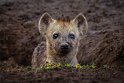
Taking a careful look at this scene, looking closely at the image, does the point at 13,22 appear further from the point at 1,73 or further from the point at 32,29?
the point at 1,73

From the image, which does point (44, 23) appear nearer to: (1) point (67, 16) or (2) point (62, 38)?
(2) point (62, 38)

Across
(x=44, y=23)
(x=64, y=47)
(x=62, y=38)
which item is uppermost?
(x=44, y=23)

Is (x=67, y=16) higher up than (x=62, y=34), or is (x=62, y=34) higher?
(x=67, y=16)

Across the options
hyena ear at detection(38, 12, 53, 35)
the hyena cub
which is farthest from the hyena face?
hyena ear at detection(38, 12, 53, 35)

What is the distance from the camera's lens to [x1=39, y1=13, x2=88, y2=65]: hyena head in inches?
397

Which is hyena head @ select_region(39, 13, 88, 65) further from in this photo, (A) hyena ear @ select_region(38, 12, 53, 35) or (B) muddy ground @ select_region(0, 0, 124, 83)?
(B) muddy ground @ select_region(0, 0, 124, 83)

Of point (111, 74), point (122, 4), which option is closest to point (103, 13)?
point (122, 4)

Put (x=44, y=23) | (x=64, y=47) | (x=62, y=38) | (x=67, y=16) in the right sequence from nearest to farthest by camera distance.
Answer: (x=64, y=47), (x=62, y=38), (x=44, y=23), (x=67, y=16)

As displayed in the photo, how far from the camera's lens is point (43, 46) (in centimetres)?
1218

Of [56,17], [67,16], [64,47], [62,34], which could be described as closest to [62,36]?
[62,34]

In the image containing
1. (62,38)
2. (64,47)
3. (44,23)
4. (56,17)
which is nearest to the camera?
(64,47)

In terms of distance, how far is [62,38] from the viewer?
10.2m

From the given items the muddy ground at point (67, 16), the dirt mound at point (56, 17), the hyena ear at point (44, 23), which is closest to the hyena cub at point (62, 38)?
the hyena ear at point (44, 23)

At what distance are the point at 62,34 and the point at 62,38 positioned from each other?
129mm
